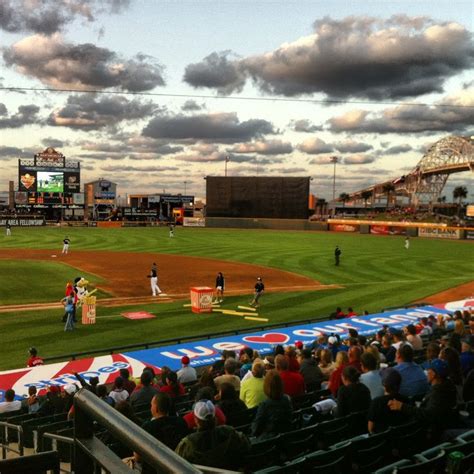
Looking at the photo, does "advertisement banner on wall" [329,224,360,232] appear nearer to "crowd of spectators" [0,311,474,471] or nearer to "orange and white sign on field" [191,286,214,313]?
"orange and white sign on field" [191,286,214,313]

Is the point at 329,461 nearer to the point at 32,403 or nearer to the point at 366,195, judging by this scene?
the point at 32,403

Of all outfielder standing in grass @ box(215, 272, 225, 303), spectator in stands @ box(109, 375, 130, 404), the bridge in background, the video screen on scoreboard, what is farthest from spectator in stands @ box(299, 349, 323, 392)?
the bridge in background

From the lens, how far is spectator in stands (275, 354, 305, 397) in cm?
713

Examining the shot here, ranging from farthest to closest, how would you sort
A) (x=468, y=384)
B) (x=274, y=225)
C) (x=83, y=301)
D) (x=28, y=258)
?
(x=274, y=225) < (x=28, y=258) < (x=83, y=301) < (x=468, y=384)

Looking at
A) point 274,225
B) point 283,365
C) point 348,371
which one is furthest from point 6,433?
point 274,225

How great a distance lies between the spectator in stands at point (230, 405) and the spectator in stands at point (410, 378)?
89.5 inches

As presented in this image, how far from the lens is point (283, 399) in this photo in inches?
223

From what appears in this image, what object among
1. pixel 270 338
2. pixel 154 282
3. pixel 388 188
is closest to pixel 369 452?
pixel 270 338

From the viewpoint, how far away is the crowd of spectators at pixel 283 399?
3.84 meters

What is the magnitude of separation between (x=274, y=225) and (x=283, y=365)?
254 feet

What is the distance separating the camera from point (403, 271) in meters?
34.1

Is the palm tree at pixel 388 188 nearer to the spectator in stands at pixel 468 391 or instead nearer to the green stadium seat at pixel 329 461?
the spectator in stands at pixel 468 391

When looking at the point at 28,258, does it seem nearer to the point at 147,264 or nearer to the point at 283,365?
the point at 147,264

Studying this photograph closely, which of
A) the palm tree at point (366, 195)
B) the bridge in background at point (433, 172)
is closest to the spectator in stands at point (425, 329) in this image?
the bridge in background at point (433, 172)
